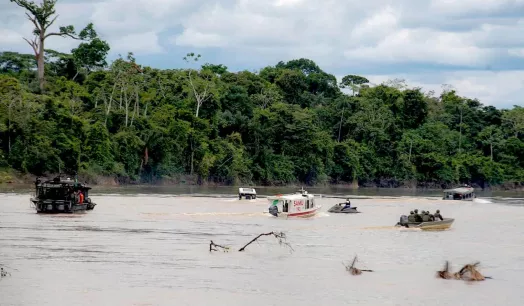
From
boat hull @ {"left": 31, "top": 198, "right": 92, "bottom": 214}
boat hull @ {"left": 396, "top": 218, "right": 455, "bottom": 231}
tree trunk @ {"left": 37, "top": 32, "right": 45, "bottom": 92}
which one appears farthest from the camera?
tree trunk @ {"left": 37, "top": 32, "right": 45, "bottom": 92}

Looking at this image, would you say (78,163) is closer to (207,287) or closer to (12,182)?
(12,182)

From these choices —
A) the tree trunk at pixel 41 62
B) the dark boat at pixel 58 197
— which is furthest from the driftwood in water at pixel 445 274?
the tree trunk at pixel 41 62

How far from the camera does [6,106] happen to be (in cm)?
9831

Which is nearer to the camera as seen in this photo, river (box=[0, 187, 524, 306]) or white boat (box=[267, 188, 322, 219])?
Result: river (box=[0, 187, 524, 306])

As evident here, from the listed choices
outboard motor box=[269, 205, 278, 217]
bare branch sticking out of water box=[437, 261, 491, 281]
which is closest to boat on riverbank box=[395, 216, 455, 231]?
outboard motor box=[269, 205, 278, 217]

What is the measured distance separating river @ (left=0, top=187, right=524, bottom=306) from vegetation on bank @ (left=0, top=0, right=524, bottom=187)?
3696 centimetres

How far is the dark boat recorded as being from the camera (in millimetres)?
59844

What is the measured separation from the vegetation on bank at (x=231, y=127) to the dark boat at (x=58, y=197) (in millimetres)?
36107

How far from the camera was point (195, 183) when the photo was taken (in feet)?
386

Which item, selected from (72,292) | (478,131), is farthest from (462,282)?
(478,131)

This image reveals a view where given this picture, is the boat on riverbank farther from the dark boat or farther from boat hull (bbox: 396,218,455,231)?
the dark boat

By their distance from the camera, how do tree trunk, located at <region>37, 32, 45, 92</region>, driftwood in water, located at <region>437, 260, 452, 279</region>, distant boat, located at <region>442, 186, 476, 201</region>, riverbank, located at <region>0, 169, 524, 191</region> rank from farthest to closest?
tree trunk, located at <region>37, 32, 45, 92</region>, distant boat, located at <region>442, 186, 476, 201</region>, riverbank, located at <region>0, 169, 524, 191</region>, driftwood in water, located at <region>437, 260, 452, 279</region>

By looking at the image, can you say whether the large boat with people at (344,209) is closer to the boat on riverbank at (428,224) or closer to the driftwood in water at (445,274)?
the boat on riverbank at (428,224)

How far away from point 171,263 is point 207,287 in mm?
5598
